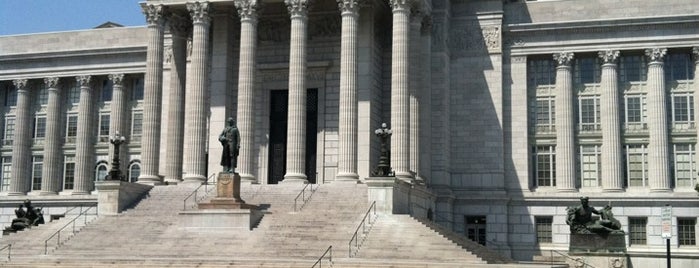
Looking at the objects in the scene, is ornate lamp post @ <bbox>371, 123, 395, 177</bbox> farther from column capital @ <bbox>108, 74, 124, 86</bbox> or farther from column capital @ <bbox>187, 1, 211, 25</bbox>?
column capital @ <bbox>108, 74, 124, 86</bbox>

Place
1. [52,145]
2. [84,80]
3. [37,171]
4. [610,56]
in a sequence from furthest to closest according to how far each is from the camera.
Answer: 1. [37,171]
2. [52,145]
3. [84,80]
4. [610,56]

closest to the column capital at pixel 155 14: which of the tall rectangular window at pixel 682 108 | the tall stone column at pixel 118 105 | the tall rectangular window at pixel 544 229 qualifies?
the tall stone column at pixel 118 105

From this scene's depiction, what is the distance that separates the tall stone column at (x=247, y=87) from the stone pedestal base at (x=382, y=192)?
337 inches

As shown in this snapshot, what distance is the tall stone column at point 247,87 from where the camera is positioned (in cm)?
5106

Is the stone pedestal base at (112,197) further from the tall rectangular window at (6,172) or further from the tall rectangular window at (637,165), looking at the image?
the tall rectangular window at (637,165)

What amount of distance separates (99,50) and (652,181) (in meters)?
37.0

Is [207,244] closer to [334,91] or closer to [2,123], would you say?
[334,91]

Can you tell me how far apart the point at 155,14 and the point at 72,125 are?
1637 centimetres

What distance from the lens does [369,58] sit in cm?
5275

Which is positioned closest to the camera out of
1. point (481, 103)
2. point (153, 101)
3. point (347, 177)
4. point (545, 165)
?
point (347, 177)

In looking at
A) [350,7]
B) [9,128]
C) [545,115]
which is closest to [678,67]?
[545,115]

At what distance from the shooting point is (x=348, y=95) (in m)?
49.5

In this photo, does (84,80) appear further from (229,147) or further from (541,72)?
(541,72)

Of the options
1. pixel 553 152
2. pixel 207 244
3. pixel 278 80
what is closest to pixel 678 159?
pixel 553 152
